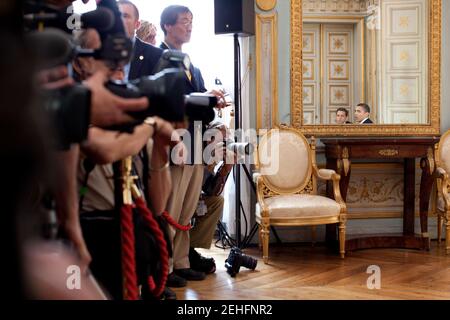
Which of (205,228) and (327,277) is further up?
(205,228)

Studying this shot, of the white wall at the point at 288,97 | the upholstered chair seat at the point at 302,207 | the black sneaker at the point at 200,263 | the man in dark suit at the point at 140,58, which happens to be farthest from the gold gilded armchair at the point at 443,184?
the man in dark suit at the point at 140,58

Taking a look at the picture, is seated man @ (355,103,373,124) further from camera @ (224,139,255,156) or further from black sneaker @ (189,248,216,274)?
black sneaker @ (189,248,216,274)

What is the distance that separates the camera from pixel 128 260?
1.04 m

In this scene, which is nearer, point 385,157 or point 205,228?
point 205,228

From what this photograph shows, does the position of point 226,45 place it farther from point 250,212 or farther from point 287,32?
point 250,212

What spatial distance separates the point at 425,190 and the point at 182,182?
6.75ft

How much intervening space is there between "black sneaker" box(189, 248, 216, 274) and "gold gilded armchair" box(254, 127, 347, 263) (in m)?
0.54

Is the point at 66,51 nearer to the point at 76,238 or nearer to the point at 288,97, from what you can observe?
the point at 76,238

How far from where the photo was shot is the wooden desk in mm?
4060

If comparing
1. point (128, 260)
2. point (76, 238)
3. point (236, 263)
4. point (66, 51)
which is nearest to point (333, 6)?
point (236, 263)

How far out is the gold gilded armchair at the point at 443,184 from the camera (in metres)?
4.05

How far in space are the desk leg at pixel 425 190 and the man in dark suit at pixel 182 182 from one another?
184cm

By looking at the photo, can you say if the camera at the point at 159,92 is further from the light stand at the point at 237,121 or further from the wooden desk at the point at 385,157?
the wooden desk at the point at 385,157

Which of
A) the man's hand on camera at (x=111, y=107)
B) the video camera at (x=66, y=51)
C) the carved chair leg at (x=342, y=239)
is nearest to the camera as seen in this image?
the video camera at (x=66, y=51)
